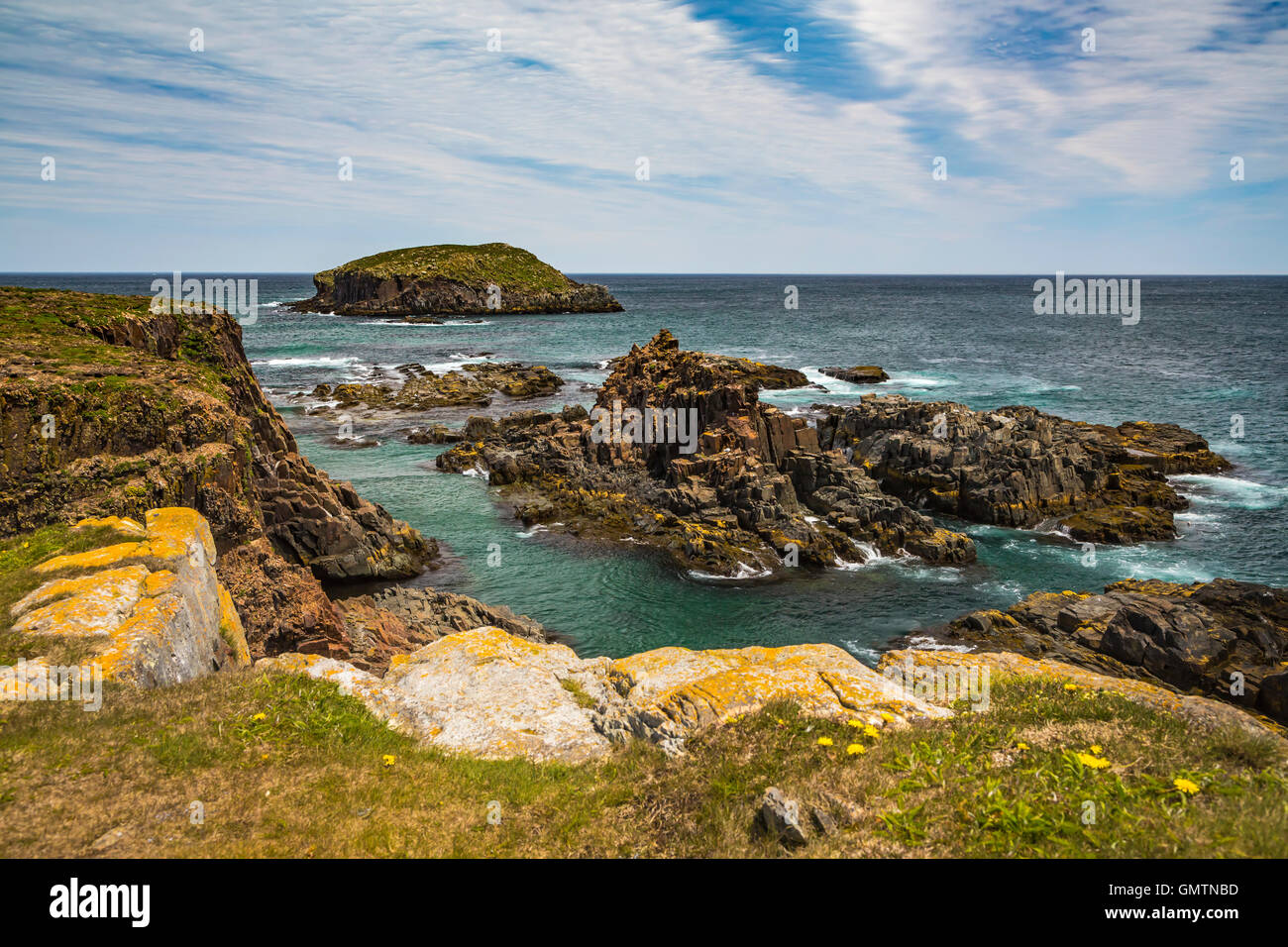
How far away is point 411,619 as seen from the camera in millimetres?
26828

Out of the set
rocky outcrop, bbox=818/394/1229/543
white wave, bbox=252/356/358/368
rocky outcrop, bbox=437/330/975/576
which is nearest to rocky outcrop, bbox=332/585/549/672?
rocky outcrop, bbox=437/330/975/576

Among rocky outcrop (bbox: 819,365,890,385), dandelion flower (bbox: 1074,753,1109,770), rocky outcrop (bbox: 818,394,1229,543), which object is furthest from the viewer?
rocky outcrop (bbox: 819,365,890,385)

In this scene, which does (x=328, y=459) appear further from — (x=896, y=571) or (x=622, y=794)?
(x=622, y=794)

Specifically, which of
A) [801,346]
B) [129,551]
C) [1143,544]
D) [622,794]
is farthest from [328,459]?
[801,346]

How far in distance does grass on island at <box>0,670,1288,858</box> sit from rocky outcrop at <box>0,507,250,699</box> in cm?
89

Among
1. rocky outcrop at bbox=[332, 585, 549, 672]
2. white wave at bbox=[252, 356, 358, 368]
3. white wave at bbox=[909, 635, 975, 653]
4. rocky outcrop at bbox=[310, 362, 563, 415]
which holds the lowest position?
white wave at bbox=[909, 635, 975, 653]

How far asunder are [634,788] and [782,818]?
2.57m

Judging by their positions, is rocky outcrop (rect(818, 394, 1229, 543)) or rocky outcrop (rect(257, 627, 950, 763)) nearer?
rocky outcrop (rect(257, 627, 950, 763))

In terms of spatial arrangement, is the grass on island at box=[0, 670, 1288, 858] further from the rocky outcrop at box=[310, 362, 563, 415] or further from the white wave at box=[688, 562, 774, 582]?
the rocky outcrop at box=[310, 362, 563, 415]

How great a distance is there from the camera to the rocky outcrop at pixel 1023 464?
128ft

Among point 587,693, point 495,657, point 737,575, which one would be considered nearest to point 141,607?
point 495,657

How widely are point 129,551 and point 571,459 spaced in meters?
32.7

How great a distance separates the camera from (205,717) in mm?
10992

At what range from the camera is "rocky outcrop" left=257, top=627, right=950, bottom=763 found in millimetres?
11992
